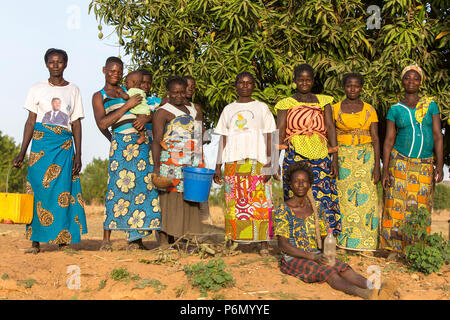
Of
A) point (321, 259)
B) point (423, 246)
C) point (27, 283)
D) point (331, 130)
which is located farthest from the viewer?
point (331, 130)

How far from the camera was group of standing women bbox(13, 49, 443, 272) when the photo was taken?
17.0 ft

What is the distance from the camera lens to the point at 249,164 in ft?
17.4

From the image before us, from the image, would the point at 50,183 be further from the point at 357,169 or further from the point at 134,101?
the point at 357,169

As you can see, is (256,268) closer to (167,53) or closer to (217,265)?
(217,265)

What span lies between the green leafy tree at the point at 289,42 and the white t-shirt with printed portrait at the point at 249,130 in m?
0.90

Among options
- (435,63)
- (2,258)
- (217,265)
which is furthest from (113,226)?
(435,63)

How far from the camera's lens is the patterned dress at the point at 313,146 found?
16.9 feet

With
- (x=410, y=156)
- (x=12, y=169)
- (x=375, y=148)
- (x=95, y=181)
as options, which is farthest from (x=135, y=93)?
(x=12, y=169)

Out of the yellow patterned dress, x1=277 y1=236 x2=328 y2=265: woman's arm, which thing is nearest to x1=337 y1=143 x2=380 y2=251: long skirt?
the yellow patterned dress

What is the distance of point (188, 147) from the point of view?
536 centimetres

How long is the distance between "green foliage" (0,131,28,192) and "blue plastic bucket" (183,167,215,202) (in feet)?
52.5

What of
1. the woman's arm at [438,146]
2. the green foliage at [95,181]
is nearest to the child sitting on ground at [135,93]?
the woman's arm at [438,146]

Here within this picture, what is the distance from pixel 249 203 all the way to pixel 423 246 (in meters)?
1.73

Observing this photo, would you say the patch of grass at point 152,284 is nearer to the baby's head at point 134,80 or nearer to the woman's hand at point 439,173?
the baby's head at point 134,80
